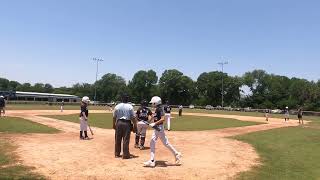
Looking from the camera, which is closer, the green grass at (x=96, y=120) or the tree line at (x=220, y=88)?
the green grass at (x=96, y=120)

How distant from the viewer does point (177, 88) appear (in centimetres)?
14675

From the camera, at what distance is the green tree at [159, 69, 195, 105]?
146 metres

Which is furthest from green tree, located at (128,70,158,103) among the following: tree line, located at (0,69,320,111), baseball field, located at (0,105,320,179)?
baseball field, located at (0,105,320,179)

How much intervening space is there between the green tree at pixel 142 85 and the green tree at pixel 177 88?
35.3ft

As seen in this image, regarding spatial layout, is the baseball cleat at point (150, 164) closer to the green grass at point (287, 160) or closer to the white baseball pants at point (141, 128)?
the green grass at point (287, 160)

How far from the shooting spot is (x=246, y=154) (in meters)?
16.1

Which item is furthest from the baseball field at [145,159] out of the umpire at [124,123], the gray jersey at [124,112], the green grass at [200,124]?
the green grass at [200,124]

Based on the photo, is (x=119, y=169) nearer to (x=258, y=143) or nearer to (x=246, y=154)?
(x=246, y=154)

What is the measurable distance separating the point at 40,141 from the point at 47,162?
5.78 m

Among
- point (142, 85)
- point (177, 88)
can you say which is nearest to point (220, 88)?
point (177, 88)

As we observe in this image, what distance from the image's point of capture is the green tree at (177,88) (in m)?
146

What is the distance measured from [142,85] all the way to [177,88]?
17964 millimetres

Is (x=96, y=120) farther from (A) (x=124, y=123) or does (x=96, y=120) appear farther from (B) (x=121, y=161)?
(B) (x=121, y=161)

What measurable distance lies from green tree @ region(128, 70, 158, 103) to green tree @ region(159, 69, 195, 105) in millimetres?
10760
